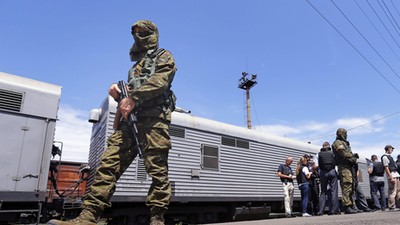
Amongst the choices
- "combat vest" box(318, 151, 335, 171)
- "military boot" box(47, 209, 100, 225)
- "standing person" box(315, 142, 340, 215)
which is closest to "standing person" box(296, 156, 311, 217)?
"standing person" box(315, 142, 340, 215)

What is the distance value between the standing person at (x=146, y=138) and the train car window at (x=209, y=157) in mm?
5889

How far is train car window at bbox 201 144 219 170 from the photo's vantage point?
356 inches

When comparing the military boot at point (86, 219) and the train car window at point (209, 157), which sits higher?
the train car window at point (209, 157)

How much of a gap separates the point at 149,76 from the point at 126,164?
0.86 metres

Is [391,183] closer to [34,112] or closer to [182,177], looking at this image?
[182,177]

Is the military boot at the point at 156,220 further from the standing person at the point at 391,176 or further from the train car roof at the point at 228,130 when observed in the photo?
the standing person at the point at 391,176

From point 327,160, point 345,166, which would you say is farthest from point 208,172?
point 345,166

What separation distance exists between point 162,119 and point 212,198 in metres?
6.40

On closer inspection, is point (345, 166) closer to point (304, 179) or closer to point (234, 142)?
point (304, 179)

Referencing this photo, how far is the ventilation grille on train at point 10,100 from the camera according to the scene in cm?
636

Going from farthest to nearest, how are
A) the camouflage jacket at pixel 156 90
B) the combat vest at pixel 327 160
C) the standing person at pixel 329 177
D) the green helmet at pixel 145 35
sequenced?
the combat vest at pixel 327 160 < the standing person at pixel 329 177 < the green helmet at pixel 145 35 < the camouflage jacket at pixel 156 90

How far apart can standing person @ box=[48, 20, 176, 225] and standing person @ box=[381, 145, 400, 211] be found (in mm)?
6831

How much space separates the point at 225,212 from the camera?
958 cm

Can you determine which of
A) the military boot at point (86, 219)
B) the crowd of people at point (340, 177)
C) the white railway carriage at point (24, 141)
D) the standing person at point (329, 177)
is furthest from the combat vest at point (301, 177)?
the military boot at point (86, 219)
